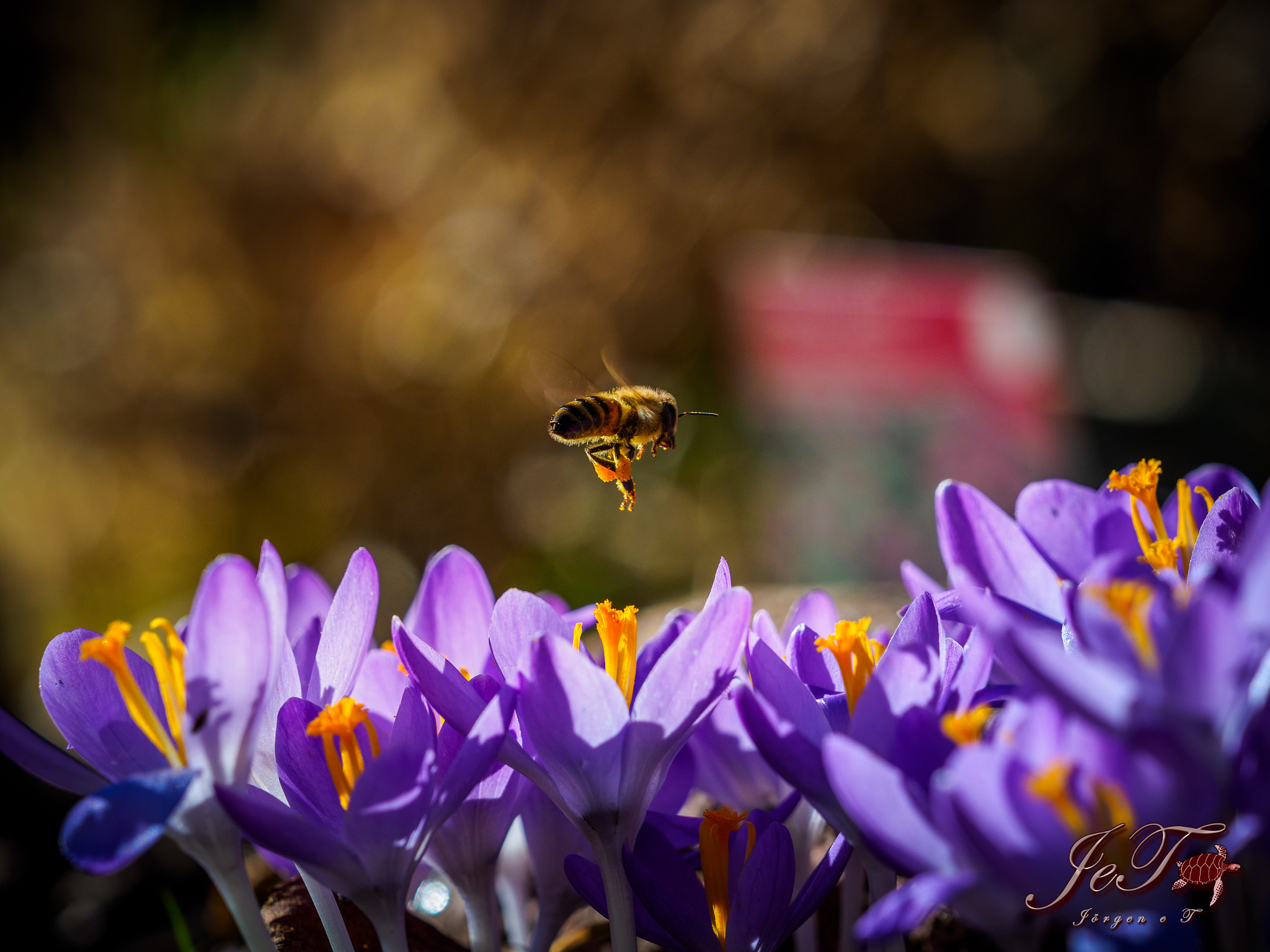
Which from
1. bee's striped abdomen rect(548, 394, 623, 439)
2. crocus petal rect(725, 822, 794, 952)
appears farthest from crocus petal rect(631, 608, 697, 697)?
bee's striped abdomen rect(548, 394, 623, 439)

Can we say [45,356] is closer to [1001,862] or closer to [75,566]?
[75,566]

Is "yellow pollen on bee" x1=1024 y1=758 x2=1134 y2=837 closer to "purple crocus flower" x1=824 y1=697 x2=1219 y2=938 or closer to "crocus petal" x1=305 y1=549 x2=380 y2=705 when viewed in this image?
"purple crocus flower" x1=824 y1=697 x2=1219 y2=938

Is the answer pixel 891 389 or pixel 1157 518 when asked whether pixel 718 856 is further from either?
pixel 891 389

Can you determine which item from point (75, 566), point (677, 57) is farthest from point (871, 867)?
point (75, 566)

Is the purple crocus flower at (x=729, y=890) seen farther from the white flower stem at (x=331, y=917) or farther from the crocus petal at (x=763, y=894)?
the white flower stem at (x=331, y=917)

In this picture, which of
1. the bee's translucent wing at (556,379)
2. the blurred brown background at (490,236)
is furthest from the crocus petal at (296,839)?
the blurred brown background at (490,236)
